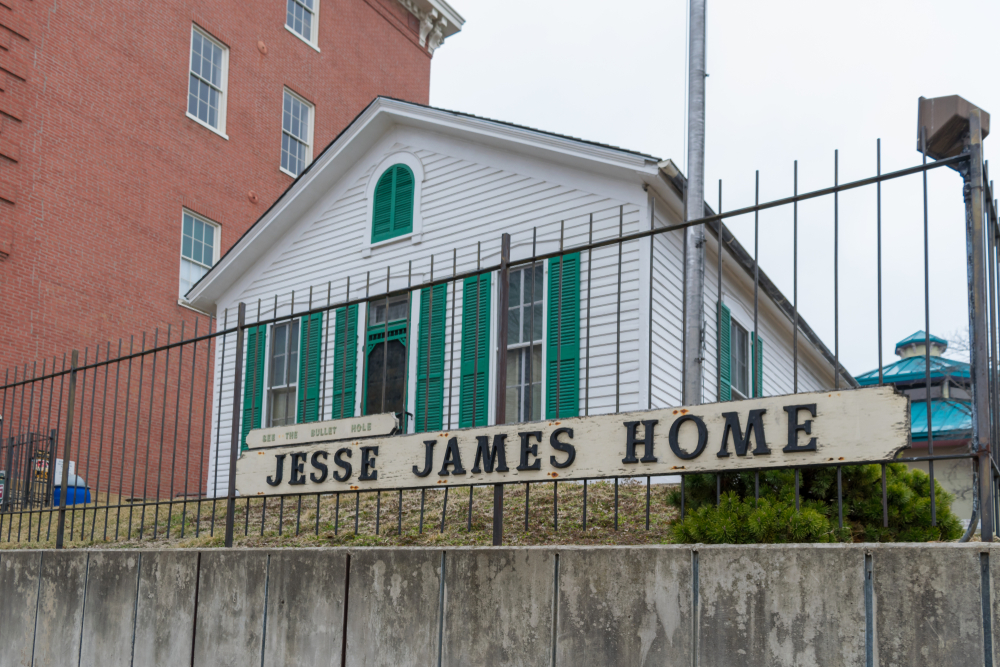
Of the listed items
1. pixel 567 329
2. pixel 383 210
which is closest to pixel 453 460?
pixel 567 329

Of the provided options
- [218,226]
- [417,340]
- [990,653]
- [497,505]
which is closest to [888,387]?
[990,653]

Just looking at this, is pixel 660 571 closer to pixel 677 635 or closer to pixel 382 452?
pixel 677 635

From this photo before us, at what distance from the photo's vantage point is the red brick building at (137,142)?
56.3 feet

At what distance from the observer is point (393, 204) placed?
13.7m

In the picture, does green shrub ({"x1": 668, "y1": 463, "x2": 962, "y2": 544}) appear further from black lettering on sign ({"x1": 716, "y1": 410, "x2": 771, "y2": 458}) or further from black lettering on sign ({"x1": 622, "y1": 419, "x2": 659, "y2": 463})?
black lettering on sign ({"x1": 622, "y1": 419, "x2": 659, "y2": 463})

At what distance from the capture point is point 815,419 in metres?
4.23

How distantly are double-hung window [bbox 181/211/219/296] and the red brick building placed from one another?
0.11 feet

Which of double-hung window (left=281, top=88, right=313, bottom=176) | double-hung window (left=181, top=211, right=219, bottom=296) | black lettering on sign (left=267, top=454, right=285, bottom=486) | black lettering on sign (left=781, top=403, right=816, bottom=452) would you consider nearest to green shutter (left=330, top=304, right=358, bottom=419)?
black lettering on sign (left=267, top=454, right=285, bottom=486)

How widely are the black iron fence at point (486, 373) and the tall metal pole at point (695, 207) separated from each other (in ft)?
1.04

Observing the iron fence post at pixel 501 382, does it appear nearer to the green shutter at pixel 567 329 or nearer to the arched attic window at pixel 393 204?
the green shutter at pixel 567 329

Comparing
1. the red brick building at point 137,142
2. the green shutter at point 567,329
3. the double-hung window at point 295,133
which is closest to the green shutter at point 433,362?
the green shutter at point 567,329

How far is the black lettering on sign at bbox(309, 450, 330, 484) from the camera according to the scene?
6.05m

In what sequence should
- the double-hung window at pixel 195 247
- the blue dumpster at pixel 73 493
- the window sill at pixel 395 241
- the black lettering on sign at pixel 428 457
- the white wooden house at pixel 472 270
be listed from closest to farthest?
the black lettering on sign at pixel 428 457 → the blue dumpster at pixel 73 493 → the white wooden house at pixel 472 270 → the window sill at pixel 395 241 → the double-hung window at pixel 195 247

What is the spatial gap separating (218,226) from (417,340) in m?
10.1
